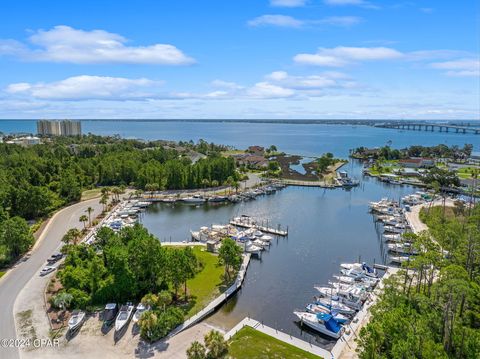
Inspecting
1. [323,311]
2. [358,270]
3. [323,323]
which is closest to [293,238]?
[358,270]

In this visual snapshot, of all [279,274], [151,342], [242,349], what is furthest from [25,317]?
[279,274]

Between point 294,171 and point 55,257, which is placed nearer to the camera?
point 55,257

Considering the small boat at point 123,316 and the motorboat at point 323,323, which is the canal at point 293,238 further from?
the small boat at point 123,316

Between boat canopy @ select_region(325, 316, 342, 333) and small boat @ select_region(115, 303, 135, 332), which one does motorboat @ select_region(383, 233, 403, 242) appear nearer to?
boat canopy @ select_region(325, 316, 342, 333)

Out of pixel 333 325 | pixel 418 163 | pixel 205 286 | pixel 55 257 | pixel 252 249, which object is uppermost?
pixel 418 163

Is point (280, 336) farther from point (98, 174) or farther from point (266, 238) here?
point (98, 174)

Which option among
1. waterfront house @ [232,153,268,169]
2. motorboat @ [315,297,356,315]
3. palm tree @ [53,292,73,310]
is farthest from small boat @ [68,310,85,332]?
waterfront house @ [232,153,268,169]

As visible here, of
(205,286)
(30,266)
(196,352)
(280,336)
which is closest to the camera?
(196,352)
